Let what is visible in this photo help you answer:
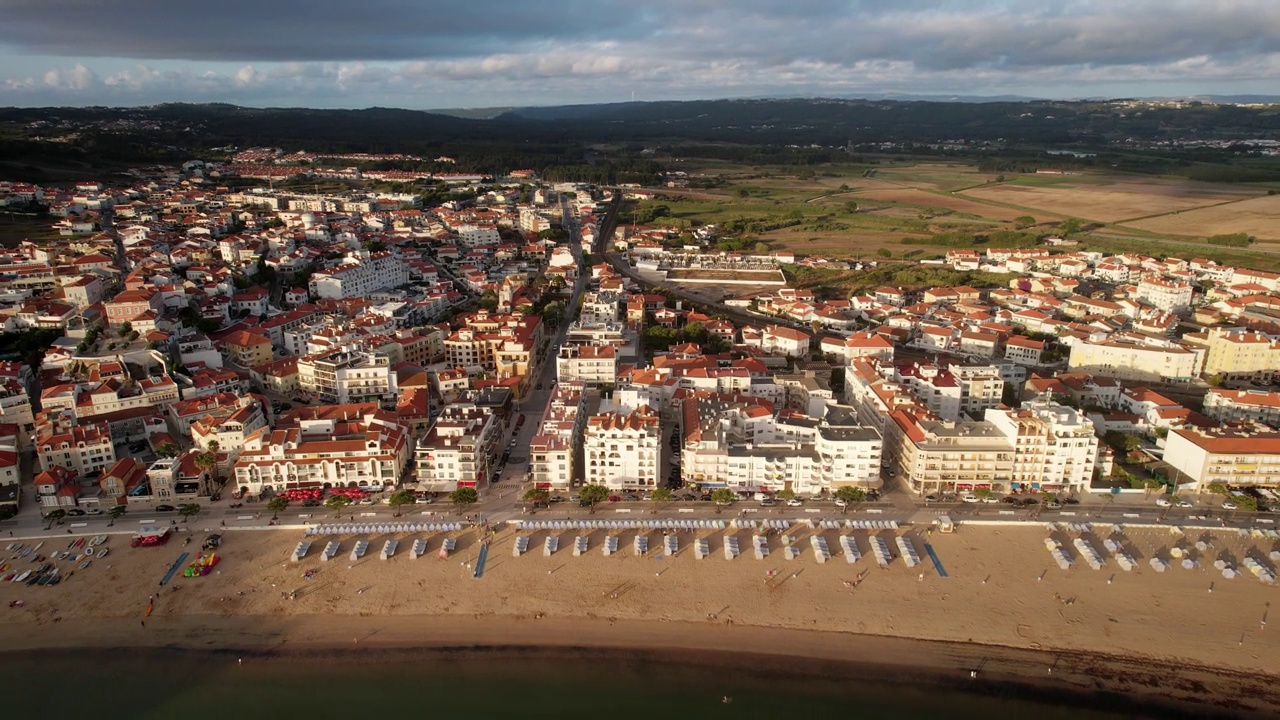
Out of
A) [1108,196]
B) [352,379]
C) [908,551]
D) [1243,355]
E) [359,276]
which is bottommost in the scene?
[908,551]

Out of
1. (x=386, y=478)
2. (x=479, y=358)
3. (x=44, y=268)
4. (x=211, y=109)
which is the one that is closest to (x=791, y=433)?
(x=386, y=478)

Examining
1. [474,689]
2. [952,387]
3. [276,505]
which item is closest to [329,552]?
[276,505]

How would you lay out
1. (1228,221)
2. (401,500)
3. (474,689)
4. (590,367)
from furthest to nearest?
(1228,221), (590,367), (401,500), (474,689)

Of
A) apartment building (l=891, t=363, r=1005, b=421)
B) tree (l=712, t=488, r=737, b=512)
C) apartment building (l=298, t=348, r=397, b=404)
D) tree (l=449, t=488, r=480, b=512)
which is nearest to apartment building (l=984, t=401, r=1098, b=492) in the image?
apartment building (l=891, t=363, r=1005, b=421)

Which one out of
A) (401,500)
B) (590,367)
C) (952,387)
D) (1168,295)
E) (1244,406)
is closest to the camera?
(401,500)

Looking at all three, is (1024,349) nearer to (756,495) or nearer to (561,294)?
(756,495)

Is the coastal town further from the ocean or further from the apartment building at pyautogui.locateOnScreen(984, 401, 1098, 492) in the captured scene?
the ocean

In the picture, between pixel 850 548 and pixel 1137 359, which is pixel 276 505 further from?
pixel 1137 359
